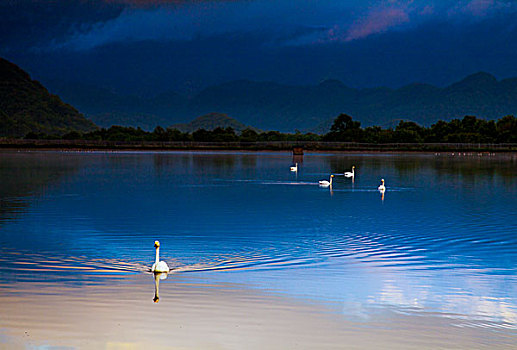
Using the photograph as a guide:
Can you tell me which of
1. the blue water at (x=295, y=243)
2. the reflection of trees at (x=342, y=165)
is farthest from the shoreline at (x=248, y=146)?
the blue water at (x=295, y=243)

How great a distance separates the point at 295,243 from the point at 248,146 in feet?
514

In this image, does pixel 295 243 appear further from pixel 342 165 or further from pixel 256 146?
pixel 256 146

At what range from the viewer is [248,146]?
7067 inches

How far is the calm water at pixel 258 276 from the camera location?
1239cm

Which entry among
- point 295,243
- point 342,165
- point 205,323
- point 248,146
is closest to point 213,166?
point 342,165

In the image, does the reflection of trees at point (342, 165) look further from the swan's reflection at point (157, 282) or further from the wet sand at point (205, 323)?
the wet sand at point (205, 323)

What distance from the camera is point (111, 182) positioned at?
54250 millimetres

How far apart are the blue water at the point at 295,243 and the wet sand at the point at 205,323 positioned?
0.65 metres

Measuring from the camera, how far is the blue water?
15945 millimetres

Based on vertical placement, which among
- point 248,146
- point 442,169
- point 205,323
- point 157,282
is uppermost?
point 248,146

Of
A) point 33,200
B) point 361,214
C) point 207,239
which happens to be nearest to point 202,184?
point 33,200

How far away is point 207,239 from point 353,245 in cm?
519

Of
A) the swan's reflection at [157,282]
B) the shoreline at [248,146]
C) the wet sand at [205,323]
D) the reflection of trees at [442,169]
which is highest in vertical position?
the shoreline at [248,146]

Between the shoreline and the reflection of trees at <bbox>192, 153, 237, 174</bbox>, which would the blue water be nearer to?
the reflection of trees at <bbox>192, 153, 237, 174</bbox>
